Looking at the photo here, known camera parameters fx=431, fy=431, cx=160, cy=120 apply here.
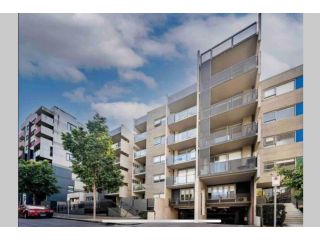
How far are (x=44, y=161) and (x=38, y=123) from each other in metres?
0.91

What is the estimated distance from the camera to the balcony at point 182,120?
975 centimetres

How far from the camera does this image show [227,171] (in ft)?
33.1

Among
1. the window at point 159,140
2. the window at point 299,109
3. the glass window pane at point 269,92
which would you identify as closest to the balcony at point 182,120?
the window at point 159,140

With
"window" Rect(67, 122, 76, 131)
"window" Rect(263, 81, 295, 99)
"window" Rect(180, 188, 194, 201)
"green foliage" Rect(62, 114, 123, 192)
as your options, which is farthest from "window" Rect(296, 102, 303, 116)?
"window" Rect(67, 122, 76, 131)

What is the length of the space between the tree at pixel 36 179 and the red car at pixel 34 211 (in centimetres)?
15

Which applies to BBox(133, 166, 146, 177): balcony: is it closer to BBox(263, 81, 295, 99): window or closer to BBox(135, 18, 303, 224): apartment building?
BBox(135, 18, 303, 224): apartment building

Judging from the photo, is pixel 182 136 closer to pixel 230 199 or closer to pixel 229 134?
pixel 229 134

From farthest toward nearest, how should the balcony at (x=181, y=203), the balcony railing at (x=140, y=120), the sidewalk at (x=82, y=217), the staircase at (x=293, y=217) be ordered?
the balcony at (x=181, y=203) < the balcony railing at (x=140, y=120) < the sidewalk at (x=82, y=217) < the staircase at (x=293, y=217)

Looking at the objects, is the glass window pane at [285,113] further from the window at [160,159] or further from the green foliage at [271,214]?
the window at [160,159]

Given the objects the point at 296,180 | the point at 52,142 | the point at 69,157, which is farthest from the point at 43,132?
the point at 296,180

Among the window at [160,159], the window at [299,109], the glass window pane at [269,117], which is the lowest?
the window at [160,159]

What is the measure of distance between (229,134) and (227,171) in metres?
0.88

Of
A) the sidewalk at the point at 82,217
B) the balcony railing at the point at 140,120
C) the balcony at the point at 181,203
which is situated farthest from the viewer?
the balcony at the point at 181,203
